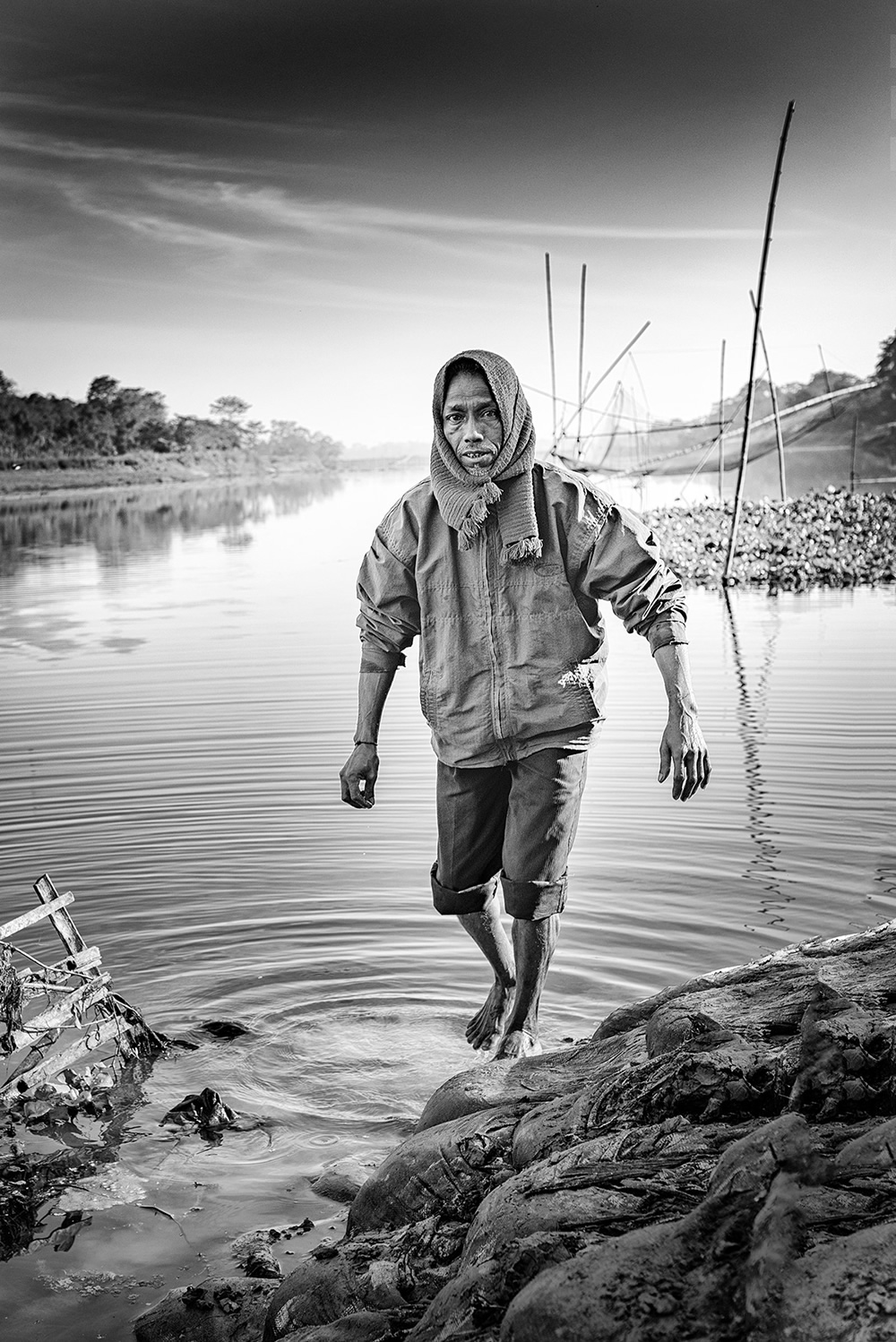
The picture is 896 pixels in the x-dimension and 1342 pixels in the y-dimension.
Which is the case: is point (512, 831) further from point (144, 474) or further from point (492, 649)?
point (144, 474)

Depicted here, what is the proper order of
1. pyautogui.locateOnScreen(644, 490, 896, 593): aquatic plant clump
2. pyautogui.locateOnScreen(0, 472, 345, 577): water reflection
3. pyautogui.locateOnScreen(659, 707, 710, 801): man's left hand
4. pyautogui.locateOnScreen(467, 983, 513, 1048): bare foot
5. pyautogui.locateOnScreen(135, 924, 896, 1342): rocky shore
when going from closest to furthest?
1. pyautogui.locateOnScreen(135, 924, 896, 1342): rocky shore
2. pyautogui.locateOnScreen(659, 707, 710, 801): man's left hand
3. pyautogui.locateOnScreen(467, 983, 513, 1048): bare foot
4. pyautogui.locateOnScreen(644, 490, 896, 593): aquatic plant clump
5. pyautogui.locateOnScreen(0, 472, 345, 577): water reflection

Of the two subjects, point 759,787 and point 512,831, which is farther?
point 759,787

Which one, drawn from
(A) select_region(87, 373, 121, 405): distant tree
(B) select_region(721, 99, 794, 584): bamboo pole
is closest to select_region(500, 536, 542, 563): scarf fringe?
(B) select_region(721, 99, 794, 584): bamboo pole

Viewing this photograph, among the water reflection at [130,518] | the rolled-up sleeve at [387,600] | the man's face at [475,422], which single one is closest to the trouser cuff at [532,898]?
the rolled-up sleeve at [387,600]

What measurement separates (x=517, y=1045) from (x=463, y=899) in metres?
0.38

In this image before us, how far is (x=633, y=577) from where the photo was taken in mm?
3047

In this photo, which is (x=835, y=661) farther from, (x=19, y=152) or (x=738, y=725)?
(x=19, y=152)

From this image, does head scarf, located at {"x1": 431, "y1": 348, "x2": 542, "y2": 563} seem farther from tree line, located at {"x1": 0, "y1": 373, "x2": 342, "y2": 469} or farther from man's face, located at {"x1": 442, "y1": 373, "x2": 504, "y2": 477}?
tree line, located at {"x1": 0, "y1": 373, "x2": 342, "y2": 469}

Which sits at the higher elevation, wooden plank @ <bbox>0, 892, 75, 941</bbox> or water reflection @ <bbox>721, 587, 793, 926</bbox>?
wooden plank @ <bbox>0, 892, 75, 941</bbox>

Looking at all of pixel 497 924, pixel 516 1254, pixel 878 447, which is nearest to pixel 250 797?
pixel 497 924

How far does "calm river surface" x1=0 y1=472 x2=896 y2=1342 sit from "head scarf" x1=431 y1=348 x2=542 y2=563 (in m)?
1.39

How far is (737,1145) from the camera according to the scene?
1.62m

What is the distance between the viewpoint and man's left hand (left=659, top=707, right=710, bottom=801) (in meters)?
2.92

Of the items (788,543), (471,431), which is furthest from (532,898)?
(788,543)
